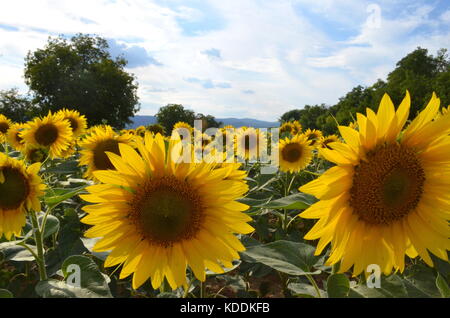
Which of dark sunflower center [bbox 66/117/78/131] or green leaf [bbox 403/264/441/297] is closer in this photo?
green leaf [bbox 403/264/441/297]

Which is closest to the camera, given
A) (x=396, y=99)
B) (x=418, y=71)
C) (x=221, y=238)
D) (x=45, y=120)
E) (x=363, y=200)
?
(x=363, y=200)

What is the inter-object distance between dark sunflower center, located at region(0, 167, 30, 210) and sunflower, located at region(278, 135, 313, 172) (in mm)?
4097

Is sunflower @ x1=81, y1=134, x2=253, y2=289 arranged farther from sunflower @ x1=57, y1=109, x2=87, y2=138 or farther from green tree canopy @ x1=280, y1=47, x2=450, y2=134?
green tree canopy @ x1=280, y1=47, x2=450, y2=134

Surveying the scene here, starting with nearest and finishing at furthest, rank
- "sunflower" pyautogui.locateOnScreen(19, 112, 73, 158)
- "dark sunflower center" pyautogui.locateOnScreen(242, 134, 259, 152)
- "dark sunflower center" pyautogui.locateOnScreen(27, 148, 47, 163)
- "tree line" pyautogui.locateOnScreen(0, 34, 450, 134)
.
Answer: "dark sunflower center" pyautogui.locateOnScreen(27, 148, 47, 163) → "sunflower" pyautogui.locateOnScreen(19, 112, 73, 158) → "dark sunflower center" pyautogui.locateOnScreen(242, 134, 259, 152) → "tree line" pyautogui.locateOnScreen(0, 34, 450, 134)

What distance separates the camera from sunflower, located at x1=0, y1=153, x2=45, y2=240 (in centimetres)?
208

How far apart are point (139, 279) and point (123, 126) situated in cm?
4570

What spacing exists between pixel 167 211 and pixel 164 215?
34 mm

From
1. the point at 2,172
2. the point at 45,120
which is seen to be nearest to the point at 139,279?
the point at 2,172

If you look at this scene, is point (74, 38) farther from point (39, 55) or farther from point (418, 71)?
point (418, 71)

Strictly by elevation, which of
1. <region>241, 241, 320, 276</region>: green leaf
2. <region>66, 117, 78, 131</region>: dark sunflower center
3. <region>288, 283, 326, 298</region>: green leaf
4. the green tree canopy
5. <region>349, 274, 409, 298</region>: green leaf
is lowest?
<region>288, 283, 326, 298</region>: green leaf

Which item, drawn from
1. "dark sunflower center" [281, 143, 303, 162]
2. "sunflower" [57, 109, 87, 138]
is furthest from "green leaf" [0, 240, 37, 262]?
"dark sunflower center" [281, 143, 303, 162]

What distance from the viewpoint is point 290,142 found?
607 centimetres

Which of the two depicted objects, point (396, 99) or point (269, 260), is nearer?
point (269, 260)
